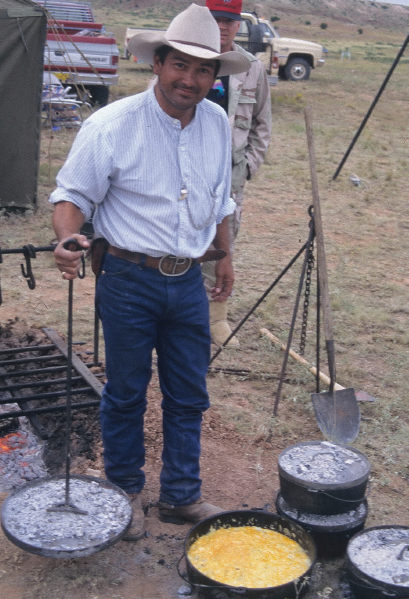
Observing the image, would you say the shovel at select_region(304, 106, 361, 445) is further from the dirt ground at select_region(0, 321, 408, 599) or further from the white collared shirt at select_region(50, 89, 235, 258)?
the white collared shirt at select_region(50, 89, 235, 258)

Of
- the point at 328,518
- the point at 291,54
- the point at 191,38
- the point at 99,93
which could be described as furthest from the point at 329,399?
the point at 291,54

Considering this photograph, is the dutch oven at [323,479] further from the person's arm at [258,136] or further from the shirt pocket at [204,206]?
the person's arm at [258,136]

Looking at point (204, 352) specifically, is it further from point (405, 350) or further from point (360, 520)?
point (405, 350)

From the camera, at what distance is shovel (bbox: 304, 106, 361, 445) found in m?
3.87

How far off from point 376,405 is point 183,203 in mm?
2472

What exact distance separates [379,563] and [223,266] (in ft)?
4.95

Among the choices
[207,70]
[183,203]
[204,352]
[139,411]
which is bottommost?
[139,411]

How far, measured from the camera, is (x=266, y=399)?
4711 millimetres

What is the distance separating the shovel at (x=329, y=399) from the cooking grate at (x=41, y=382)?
53.7 inches

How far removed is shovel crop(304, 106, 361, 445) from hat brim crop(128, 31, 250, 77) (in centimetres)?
93

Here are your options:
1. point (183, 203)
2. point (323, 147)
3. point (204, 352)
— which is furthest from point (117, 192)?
point (323, 147)

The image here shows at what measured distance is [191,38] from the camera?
110 inches

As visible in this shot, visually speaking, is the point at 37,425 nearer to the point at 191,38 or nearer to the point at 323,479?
the point at 323,479

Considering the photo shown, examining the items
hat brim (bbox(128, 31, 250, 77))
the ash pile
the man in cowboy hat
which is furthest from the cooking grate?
hat brim (bbox(128, 31, 250, 77))
